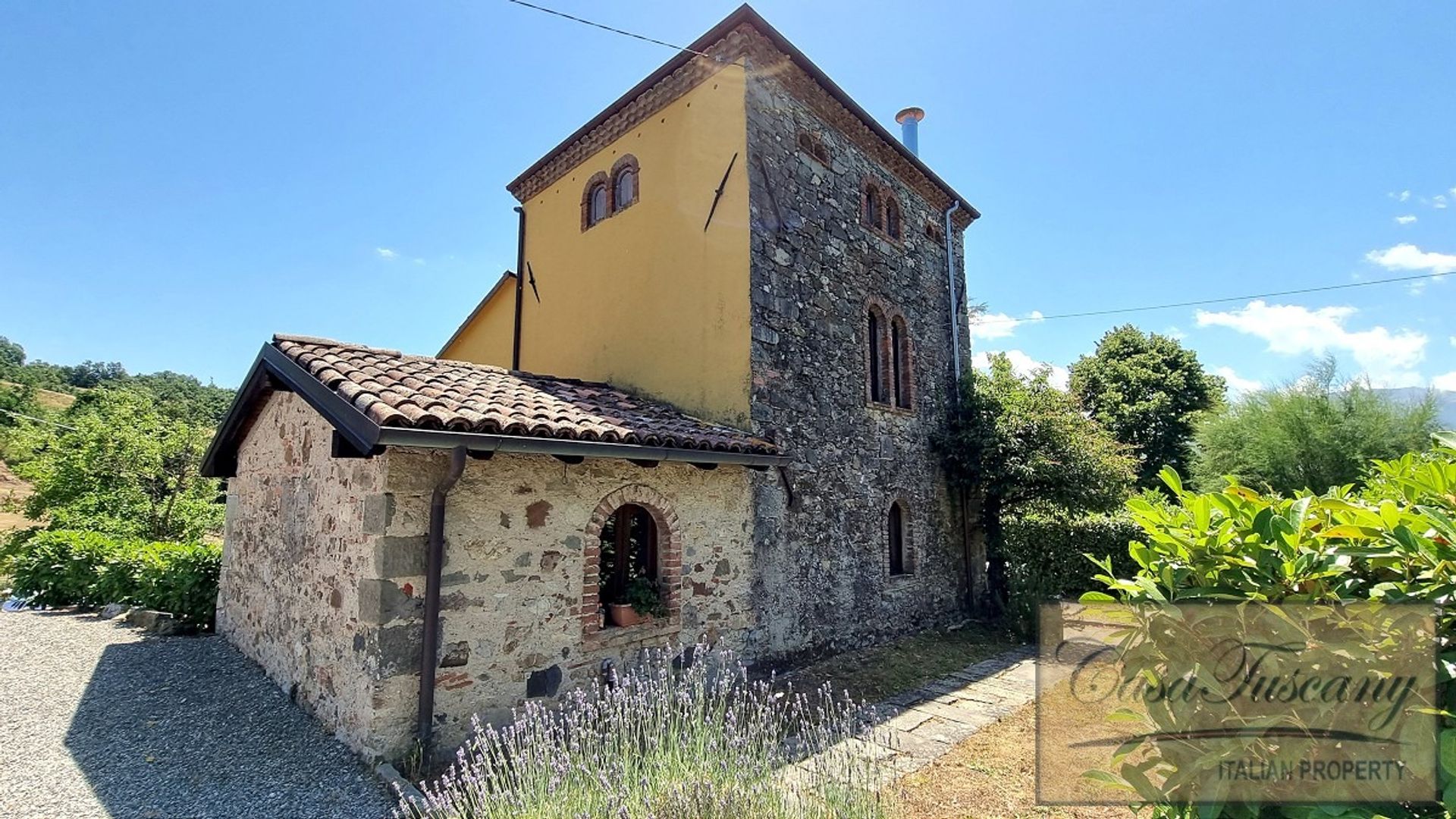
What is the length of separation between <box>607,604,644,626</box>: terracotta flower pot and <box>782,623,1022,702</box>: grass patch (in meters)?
2.05

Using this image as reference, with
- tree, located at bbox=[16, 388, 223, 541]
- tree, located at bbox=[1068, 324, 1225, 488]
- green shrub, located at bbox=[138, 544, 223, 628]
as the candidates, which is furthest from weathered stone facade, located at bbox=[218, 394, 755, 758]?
tree, located at bbox=[1068, 324, 1225, 488]

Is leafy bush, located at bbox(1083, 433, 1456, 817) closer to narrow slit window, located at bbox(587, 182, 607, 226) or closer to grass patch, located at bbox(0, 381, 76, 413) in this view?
narrow slit window, located at bbox(587, 182, 607, 226)

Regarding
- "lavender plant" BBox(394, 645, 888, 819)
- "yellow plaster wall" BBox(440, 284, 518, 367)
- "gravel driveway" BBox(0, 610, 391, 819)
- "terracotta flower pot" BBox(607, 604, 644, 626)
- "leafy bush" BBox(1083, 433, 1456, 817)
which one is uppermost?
"yellow plaster wall" BBox(440, 284, 518, 367)

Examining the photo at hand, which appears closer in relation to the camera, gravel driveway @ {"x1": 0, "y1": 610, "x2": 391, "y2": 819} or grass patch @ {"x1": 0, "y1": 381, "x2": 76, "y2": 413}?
gravel driveway @ {"x1": 0, "y1": 610, "x2": 391, "y2": 819}

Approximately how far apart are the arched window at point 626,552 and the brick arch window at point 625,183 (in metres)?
4.60

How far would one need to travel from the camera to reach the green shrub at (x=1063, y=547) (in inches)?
444

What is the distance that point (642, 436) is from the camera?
18.7 feet

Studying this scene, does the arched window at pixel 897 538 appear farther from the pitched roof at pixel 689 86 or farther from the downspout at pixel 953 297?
the pitched roof at pixel 689 86

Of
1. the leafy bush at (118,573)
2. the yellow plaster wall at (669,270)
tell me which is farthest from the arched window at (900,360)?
the leafy bush at (118,573)

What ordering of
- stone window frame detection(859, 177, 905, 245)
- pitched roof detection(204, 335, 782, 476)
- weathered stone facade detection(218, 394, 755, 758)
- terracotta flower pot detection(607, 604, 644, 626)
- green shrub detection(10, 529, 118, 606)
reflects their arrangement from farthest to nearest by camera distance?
1. green shrub detection(10, 529, 118, 606)
2. stone window frame detection(859, 177, 905, 245)
3. terracotta flower pot detection(607, 604, 644, 626)
4. weathered stone facade detection(218, 394, 755, 758)
5. pitched roof detection(204, 335, 782, 476)

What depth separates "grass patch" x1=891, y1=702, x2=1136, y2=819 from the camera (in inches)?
167

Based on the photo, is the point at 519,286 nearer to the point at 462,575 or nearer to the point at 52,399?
the point at 462,575

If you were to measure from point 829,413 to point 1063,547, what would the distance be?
6261 millimetres

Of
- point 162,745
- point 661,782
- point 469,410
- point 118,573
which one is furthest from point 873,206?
point 118,573
